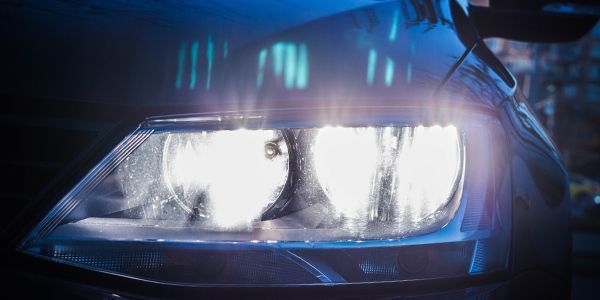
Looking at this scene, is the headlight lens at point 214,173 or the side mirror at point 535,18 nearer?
the headlight lens at point 214,173

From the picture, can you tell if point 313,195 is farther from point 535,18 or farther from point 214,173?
point 535,18

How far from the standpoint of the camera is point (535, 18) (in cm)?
159

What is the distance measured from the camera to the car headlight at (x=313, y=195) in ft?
2.83

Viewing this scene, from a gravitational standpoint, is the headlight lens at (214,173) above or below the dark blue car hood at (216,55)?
below

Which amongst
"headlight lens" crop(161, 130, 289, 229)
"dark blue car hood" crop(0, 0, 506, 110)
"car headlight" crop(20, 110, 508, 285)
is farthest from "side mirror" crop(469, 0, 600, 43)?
"headlight lens" crop(161, 130, 289, 229)

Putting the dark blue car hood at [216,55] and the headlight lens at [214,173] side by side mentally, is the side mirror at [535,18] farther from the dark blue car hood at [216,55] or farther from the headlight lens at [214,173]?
the headlight lens at [214,173]

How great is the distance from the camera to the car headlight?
862mm

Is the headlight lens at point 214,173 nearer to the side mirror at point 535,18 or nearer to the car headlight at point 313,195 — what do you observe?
the car headlight at point 313,195

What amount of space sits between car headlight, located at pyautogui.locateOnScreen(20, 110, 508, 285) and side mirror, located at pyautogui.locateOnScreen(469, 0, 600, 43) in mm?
743

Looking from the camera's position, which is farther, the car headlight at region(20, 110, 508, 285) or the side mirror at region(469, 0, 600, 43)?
the side mirror at region(469, 0, 600, 43)

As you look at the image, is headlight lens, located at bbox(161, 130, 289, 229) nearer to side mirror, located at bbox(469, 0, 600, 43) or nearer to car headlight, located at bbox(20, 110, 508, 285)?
car headlight, located at bbox(20, 110, 508, 285)

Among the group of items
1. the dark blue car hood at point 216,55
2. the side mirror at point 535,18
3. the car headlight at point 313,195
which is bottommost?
the car headlight at point 313,195

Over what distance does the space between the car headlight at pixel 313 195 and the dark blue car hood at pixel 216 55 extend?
6 cm

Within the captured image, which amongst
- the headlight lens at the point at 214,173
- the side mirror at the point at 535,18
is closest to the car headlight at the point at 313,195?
the headlight lens at the point at 214,173
